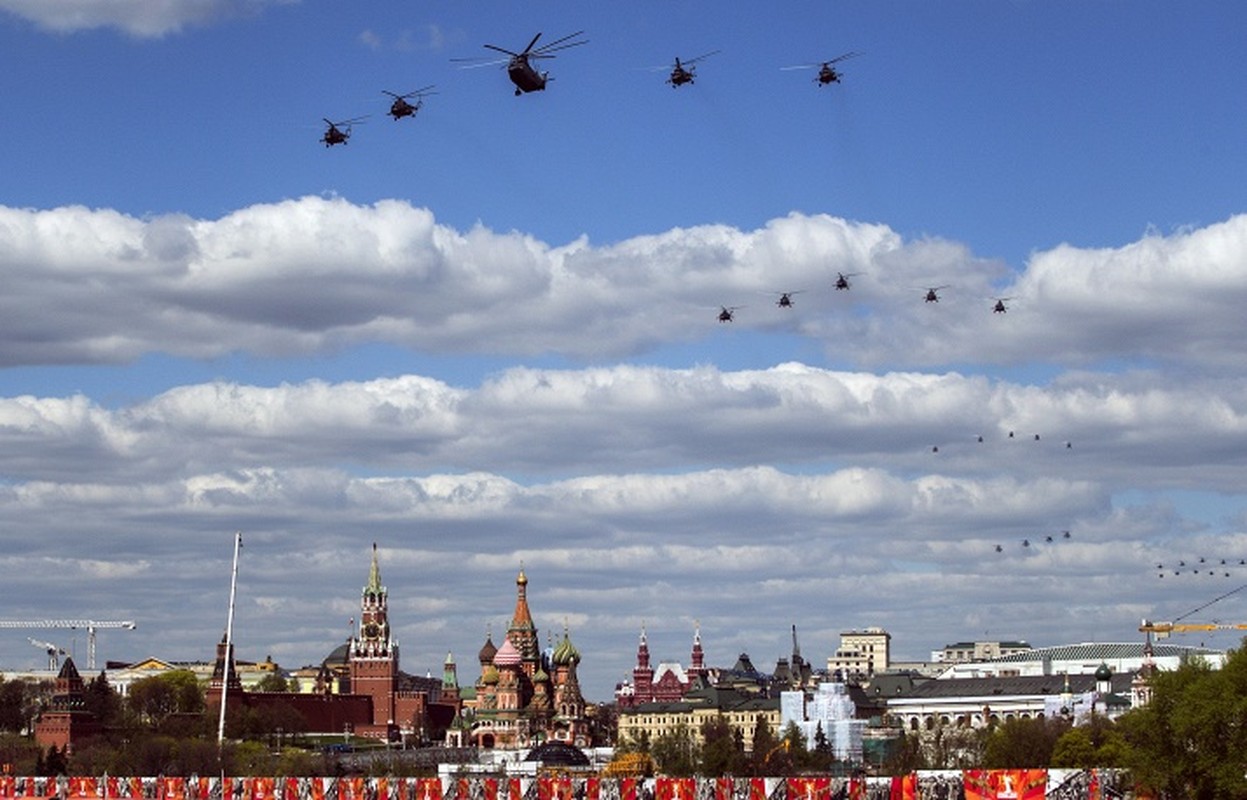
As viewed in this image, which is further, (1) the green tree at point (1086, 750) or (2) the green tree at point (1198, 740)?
(1) the green tree at point (1086, 750)

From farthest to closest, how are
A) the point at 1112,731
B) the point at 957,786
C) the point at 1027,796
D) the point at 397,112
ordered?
1. the point at 1112,731
2. the point at 957,786
3. the point at 1027,796
4. the point at 397,112

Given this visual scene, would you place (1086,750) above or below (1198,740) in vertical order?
above

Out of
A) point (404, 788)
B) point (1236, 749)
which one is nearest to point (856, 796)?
point (1236, 749)

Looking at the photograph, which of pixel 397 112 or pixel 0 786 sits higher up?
pixel 397 112

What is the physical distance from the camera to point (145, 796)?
520ft

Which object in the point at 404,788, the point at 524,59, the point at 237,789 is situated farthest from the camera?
the point at 237,789

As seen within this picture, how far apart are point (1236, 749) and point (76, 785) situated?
290 feet

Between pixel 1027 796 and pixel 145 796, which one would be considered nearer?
pixel 1027 796

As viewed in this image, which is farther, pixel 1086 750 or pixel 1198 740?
pixel 1086 750

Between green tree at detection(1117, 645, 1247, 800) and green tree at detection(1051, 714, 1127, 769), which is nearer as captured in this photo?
green tree at detection(1117, 645, 1247, 800)

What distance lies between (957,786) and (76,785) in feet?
230

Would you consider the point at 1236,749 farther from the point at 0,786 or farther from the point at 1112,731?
the point at 0,786

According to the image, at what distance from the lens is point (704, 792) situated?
127312mm

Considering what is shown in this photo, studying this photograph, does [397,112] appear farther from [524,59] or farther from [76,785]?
[76,785]
